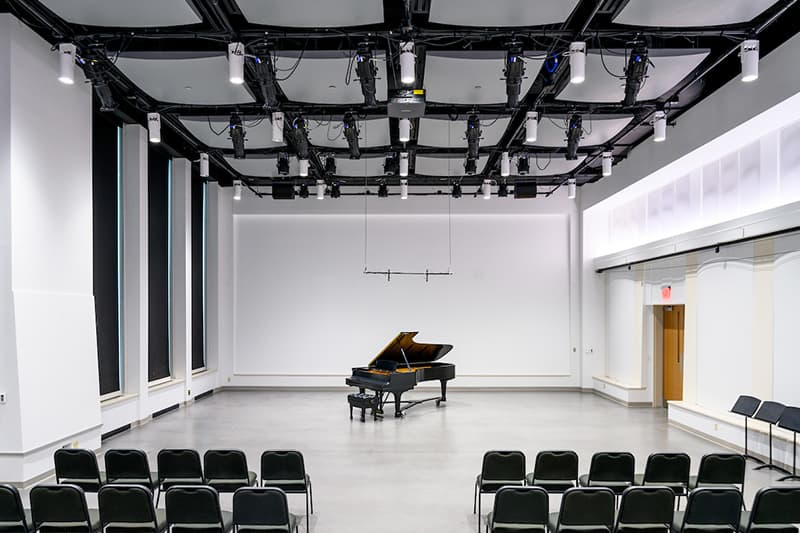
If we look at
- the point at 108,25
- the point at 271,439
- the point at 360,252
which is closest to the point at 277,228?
the point at 360,252

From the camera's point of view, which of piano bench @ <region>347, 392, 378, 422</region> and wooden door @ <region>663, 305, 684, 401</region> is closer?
piano bench @ <region>347, 392, 378, 422</region>

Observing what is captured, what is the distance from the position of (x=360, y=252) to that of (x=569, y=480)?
1085cm

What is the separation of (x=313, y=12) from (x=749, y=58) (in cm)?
443

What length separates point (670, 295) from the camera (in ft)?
39.5

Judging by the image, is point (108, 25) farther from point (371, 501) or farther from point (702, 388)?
point (702, 388)

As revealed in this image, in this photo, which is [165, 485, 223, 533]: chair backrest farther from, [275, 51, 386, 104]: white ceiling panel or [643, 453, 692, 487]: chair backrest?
[275, 51, 386, 104]: white ceiling panel

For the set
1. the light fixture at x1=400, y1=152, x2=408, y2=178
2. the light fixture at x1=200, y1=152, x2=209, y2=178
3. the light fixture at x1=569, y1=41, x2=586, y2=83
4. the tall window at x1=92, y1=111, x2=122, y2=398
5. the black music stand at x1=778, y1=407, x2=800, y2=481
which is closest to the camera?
the light fixture at x1=569, y1=41, x2=586, y2=83

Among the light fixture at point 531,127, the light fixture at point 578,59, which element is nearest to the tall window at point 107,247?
the light fixture at point 531,127

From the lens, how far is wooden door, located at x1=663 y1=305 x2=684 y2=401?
41.6 ft

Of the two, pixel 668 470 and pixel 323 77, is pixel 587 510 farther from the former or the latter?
pixel 323 77

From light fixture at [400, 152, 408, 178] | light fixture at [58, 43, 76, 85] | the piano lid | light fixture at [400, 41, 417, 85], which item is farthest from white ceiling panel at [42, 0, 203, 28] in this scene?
the piano lid

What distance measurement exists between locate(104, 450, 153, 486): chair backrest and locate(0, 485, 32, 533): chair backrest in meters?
1.19

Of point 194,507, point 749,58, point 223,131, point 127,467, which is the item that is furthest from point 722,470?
point 223,131

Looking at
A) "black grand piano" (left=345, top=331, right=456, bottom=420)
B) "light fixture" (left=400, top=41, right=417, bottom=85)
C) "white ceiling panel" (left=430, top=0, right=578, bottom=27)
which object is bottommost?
"black grand piano" (left=345, top=331, right=456, bottom=420)
